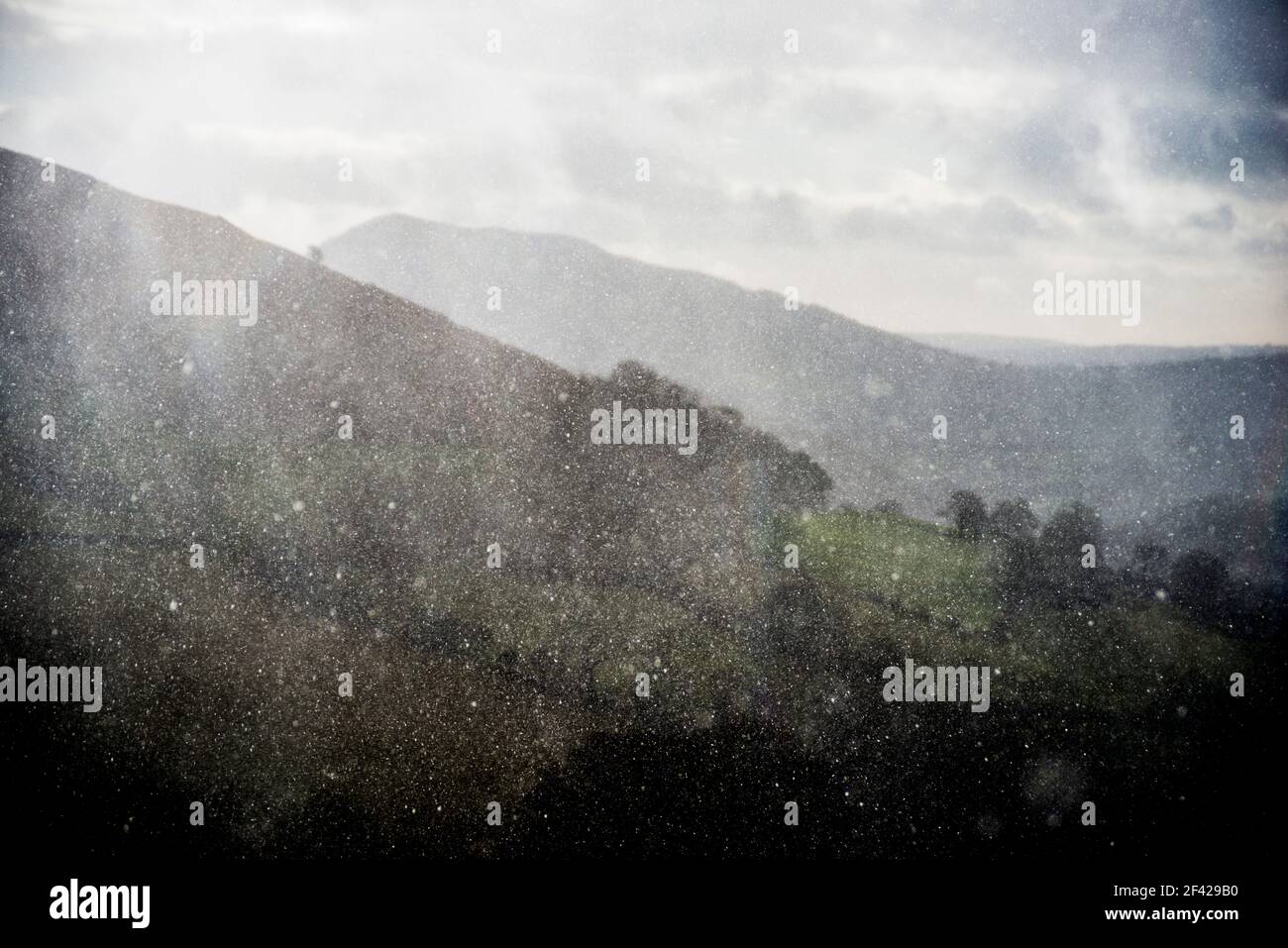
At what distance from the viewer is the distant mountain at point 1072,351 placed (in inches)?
129

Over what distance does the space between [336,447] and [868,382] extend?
2.54 m

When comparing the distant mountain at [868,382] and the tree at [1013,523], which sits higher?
the distant mountain at [868,382]

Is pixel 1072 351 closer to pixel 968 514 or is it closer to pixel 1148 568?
pixel 968 514

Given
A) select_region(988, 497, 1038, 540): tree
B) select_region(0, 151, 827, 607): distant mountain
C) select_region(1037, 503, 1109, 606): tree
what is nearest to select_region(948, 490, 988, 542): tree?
select_region(988, 497, 1038, 540): tree

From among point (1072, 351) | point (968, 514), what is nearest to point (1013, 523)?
point (968, 514)

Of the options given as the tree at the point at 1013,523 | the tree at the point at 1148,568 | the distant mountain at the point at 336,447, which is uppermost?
the distant mountain at the point at 336,447

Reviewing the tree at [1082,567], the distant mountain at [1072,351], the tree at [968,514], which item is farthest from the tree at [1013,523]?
the distant mountain at [1072,351]

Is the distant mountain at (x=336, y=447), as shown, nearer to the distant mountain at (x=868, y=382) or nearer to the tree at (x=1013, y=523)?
the distant mountain at (x=868, y=382)

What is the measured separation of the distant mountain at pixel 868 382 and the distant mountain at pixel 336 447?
152 millimetres

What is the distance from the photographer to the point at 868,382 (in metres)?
3.35

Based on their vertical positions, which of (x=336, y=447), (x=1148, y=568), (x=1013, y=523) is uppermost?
(x=336, y=447)
